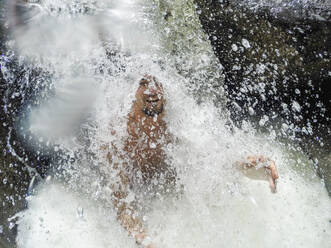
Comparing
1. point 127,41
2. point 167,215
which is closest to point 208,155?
point 167,215

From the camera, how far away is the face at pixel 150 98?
160 cm

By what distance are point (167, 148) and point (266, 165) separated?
657 mm

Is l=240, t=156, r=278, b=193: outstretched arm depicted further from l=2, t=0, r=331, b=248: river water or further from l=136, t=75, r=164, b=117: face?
l=136, t=75, r=164, b=117: face

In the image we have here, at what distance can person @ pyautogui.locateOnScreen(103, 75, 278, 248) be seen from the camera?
1645 millimetres

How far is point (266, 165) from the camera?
5.69 ft

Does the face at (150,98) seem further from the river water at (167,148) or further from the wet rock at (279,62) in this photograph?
the wet rock at (279,62)

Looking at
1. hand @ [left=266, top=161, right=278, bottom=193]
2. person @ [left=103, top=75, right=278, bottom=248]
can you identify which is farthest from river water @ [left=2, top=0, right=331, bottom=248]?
hand @ [left=266, top=161, right=278, bottom=193]

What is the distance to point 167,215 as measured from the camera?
1.82 m

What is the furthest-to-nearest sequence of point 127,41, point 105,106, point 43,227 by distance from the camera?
point 127,41 < point 105,106 < point 43,227

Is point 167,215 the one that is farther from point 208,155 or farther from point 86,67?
point 86,67

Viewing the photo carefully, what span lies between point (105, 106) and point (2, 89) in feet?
2.37

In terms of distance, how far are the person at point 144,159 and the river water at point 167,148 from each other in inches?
2.8

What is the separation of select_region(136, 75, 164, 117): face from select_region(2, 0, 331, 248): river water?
0.26m

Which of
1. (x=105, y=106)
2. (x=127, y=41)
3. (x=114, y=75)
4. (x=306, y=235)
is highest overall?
(x=127, y=41)
